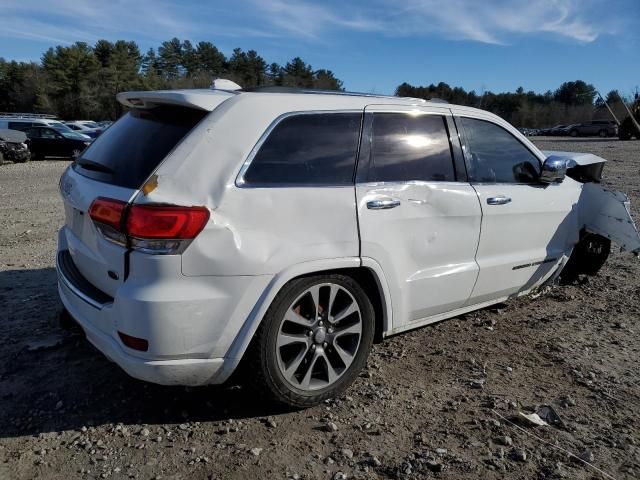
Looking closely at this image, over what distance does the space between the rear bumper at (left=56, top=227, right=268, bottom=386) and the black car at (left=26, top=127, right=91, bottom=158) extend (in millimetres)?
22150

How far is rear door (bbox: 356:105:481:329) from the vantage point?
3279 millimetres

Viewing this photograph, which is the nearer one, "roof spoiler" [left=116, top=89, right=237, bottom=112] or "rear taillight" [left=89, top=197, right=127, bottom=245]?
"rear taillight" [left=89, top=197, right=127, bottom=245]

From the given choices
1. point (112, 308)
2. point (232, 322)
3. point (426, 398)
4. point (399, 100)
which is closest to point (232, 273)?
point (232, 322)

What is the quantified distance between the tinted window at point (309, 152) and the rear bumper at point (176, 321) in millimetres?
591

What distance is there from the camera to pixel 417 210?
3461mm

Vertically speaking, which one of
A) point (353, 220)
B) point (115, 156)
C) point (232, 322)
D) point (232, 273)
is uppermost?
point (115, 156)

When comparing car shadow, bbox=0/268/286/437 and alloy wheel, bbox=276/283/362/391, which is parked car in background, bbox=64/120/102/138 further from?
alloy wheel, bbox=276/283/362/391

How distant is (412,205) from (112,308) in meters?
1.83

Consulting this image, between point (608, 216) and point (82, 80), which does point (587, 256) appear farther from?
point (82, 80)

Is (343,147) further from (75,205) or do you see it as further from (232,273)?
(75,205)

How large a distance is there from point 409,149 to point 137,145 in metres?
1.66

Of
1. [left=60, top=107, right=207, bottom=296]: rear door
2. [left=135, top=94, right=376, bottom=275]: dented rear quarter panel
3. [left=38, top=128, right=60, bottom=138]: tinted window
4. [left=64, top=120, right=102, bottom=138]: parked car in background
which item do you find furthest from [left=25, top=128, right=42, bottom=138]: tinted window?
[left=135, top=94, right=376, bottom=275]: dented rear quarter panel

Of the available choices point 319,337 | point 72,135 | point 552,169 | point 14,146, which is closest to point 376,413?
point 319,337

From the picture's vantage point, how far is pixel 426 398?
10.9 ft
